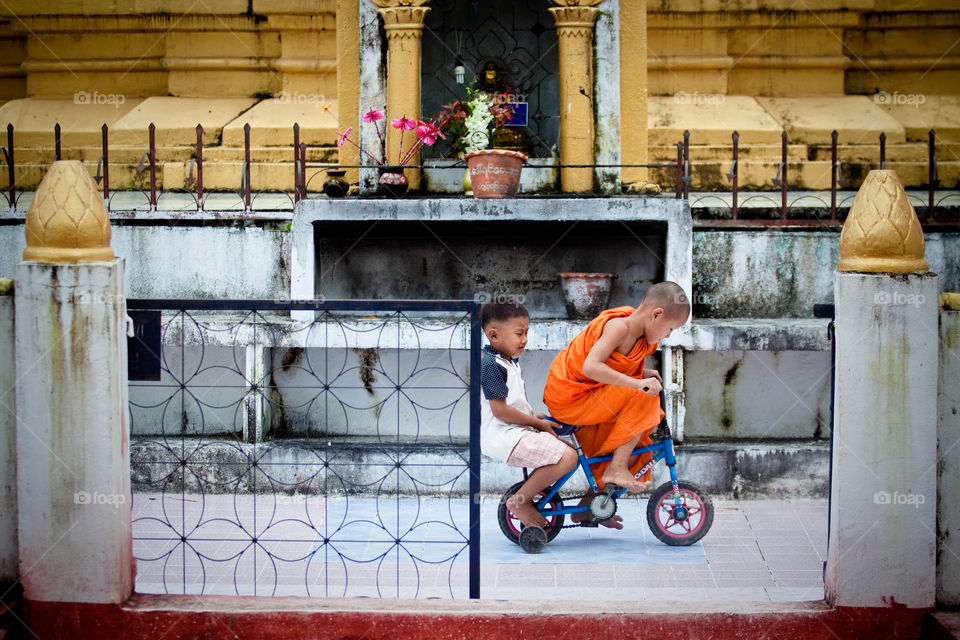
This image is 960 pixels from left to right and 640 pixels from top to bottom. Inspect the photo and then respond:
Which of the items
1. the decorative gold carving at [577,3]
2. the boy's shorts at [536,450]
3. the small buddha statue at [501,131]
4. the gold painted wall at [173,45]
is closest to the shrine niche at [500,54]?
the small buddha statue at [501,131]

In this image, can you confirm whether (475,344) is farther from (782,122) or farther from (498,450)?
(782,122)

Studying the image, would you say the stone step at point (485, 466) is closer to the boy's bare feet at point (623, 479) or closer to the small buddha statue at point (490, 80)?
the boy's bare feet at point (623, 479)

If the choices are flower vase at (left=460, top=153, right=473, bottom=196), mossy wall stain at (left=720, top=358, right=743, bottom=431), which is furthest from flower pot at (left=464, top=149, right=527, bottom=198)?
mossy wall stain at (left=720, top=358, right=743, bottom=431)

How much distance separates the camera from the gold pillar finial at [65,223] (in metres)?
3.72

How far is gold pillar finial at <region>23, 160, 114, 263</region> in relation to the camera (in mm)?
3721

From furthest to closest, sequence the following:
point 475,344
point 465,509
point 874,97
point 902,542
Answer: point 874,97 → point 465,509 → point 475,344 → point 902,542

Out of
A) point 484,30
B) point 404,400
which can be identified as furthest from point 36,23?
point 404,400

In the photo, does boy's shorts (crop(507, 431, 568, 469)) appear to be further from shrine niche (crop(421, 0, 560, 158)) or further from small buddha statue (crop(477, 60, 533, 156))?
shrine niche (crop(421, 0, 560, 158))

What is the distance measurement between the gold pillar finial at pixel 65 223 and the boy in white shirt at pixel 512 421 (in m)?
1.97

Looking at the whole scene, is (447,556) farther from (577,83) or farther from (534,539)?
(577,83)

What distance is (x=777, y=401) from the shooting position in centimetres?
688

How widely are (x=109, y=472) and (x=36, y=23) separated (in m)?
7.90

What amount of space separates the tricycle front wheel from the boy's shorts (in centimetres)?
69

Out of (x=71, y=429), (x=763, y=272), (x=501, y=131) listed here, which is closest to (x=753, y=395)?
(x=763, y=272)
